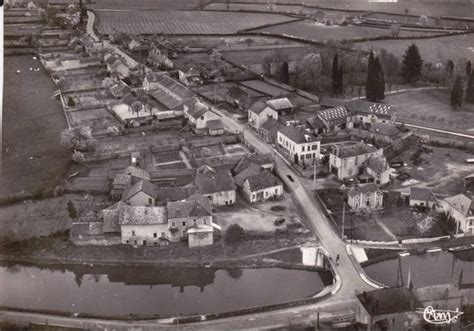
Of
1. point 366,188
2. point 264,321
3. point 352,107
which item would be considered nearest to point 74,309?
point 264,321

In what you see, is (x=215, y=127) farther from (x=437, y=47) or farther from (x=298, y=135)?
(x=437, y=47)

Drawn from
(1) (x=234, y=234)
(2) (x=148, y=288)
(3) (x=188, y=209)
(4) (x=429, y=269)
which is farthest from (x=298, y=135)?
(2) (x=148, y=288)

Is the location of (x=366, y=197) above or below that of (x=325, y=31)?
below

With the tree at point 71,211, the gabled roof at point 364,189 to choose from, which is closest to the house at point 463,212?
the gabled roof at point 364,189

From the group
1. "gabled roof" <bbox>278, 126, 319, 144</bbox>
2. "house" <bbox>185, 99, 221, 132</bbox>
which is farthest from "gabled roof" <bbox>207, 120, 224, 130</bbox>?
"gabled roof" <bbox>278, 126, 319, 144</bbox>

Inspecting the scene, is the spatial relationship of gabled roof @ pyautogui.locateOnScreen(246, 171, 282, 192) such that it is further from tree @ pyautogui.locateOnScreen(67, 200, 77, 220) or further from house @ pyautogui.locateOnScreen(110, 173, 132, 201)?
tree @ pyautogui.locateOnScreen(67, 200, 77, 220)
